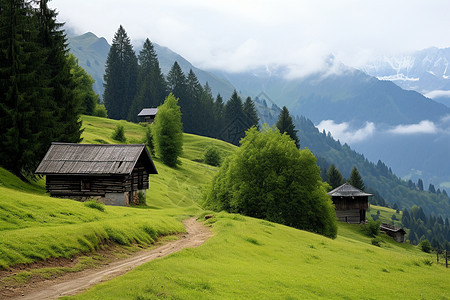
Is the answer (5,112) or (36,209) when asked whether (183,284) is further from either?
(5,112)

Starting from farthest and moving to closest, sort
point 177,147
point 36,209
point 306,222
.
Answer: point 177,147 → point 306,222 → point 36,209

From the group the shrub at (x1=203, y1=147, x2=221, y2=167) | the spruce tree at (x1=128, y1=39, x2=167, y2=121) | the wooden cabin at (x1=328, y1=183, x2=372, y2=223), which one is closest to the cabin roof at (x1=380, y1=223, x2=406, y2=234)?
the wooden cabin at (x1=328, y1=183, x2=372, y2=223)

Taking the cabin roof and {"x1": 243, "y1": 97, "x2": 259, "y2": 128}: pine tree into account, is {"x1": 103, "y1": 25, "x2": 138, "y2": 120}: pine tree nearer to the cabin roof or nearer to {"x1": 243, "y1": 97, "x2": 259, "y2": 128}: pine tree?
{"x1": 243, "y1": 97, "x2": 259, "y2": 128}: pine tree

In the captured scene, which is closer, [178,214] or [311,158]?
[178,214]

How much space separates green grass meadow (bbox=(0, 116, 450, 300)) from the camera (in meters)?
12.3

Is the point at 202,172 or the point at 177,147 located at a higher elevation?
the point at 177,147

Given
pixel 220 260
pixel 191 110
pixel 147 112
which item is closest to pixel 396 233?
pixel 220 260

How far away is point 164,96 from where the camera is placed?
142 m

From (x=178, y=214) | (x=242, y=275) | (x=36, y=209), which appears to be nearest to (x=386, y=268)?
(x=242, y=275)

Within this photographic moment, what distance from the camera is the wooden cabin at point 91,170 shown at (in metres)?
36.9

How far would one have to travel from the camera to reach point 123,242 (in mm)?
19000

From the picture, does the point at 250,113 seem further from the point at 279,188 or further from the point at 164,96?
the point at 279,188

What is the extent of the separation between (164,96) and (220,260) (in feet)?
424

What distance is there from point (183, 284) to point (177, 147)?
6328 centimetres
